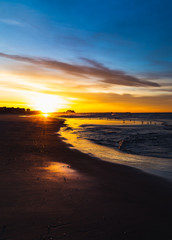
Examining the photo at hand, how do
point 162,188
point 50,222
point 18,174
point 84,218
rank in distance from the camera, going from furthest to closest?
1. point 18,174
2. point 162,188
3. point 84,218
4. point 50,222

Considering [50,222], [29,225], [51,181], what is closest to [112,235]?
[50,222]

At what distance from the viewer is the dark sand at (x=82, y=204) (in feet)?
12.4

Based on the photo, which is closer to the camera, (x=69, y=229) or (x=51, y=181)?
(x=69, y=229)

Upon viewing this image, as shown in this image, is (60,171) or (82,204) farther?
(60,171)

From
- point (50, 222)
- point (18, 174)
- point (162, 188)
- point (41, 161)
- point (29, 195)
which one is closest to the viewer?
point (50, 222)

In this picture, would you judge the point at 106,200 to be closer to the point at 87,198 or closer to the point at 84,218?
the point at 87,198

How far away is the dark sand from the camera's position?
379cm

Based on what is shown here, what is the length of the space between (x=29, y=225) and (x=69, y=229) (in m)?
0.89

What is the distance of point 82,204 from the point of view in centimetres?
493

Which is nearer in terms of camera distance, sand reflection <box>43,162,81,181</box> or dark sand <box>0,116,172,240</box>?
dark sand <box>0,116,172,240</box>

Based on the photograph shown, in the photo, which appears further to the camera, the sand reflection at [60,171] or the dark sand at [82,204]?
the sand reflection at [60,171]

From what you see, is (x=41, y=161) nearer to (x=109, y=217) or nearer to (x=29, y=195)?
(x=29, y=195)

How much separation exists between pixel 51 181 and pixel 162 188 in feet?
13.4

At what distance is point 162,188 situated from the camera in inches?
251
